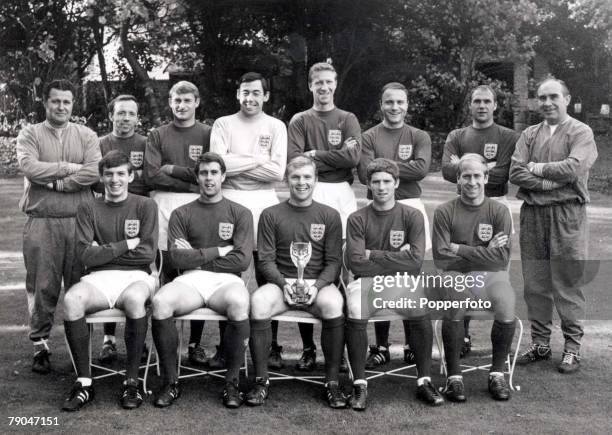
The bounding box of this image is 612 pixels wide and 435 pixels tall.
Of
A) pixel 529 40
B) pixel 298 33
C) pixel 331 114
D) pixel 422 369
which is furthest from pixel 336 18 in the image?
pixel 422 369

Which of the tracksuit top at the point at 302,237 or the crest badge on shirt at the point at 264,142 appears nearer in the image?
the tracksuit top at the point at 302,237

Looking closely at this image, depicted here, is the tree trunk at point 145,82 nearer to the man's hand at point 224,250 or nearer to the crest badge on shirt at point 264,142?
the crest badge on shirt at point 264,142

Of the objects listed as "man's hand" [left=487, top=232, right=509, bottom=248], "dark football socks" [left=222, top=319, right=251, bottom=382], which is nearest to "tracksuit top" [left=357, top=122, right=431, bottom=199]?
"man's hand" [left=487, top=232, right=509, bottom=248]

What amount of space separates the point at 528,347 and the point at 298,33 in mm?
14780

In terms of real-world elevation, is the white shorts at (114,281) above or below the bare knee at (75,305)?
above

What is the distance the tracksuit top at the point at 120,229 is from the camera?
483 centimetres

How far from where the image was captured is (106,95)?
66.2ft

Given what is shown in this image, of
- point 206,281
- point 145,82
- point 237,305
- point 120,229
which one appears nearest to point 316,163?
point 206,281

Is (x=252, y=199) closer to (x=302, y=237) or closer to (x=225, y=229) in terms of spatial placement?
(x=225, y=229)

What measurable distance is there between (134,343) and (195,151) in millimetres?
1531

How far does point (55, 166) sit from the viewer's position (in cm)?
514

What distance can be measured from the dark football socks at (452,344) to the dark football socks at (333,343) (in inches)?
25.4

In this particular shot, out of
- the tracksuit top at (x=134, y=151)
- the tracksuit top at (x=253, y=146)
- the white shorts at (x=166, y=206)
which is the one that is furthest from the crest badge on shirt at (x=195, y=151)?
the tracksuit top at (x=134, y=151)

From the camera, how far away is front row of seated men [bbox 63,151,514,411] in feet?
15.0
